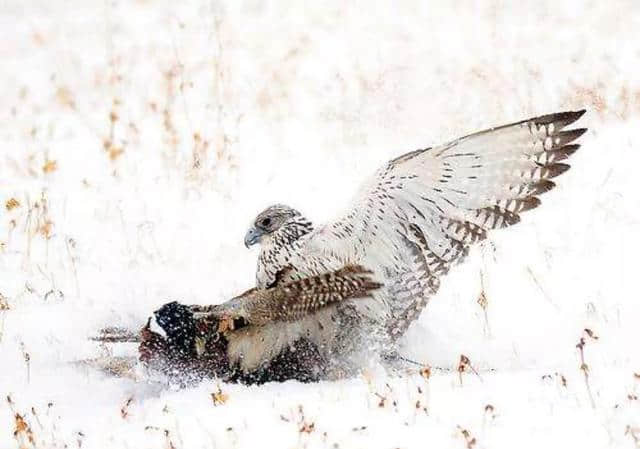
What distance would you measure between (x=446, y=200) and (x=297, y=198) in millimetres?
3013

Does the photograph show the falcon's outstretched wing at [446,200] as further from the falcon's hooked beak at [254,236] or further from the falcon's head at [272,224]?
the falcon's hooked beak at [254,236]

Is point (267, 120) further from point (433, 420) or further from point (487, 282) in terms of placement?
point (433, 420)

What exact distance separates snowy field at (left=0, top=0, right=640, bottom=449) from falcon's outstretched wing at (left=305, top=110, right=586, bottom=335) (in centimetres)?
60

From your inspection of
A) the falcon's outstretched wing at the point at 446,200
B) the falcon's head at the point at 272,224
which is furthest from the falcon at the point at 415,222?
the falcon's head at the point at 272,224

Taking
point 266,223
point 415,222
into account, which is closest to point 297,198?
point 266,223

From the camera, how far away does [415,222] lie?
5465 mm

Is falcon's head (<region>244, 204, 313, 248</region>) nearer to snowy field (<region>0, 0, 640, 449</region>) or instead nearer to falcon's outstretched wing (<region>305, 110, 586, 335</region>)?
falcon's outstretched wing (<region>305, 110, 586, 335</region>)

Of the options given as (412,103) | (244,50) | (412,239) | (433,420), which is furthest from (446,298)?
(244,50)

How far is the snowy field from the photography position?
4.57 metres

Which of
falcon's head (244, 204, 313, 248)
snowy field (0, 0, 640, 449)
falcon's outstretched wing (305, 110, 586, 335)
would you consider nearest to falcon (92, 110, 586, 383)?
falcon's outstretched wing (305, 110, 586, 335)

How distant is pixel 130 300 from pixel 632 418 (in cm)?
316

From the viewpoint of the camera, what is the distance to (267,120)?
9.98m

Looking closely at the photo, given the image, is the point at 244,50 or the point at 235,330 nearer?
the point at 235,330

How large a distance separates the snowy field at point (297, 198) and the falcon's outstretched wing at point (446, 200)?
23.6 inches
